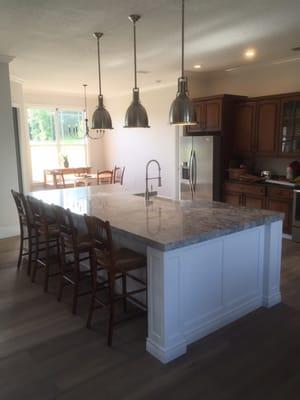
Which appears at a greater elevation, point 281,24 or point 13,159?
point 281,24

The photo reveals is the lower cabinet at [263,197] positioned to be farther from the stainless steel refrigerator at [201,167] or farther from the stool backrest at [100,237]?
the stool backrest at [100,237]

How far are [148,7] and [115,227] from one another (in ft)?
6.97

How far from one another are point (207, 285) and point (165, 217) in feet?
2.28

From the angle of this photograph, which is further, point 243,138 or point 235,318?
point 243,138

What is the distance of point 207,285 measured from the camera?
2.67 metres

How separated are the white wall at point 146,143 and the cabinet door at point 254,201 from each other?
2220mm

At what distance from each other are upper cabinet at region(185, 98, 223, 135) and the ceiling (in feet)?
2.01

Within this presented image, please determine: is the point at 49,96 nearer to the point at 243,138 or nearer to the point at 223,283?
the point at 243,138

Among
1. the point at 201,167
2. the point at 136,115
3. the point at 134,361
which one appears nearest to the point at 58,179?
the point at 201,167

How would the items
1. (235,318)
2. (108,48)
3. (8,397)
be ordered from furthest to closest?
(108,48) → (235,318) → (8,397)

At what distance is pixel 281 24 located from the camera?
375 cm

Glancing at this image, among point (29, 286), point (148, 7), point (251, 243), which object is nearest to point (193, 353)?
point (251, 243)

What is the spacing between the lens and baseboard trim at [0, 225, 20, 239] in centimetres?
554

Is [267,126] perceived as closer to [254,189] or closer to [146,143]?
[254,189]
